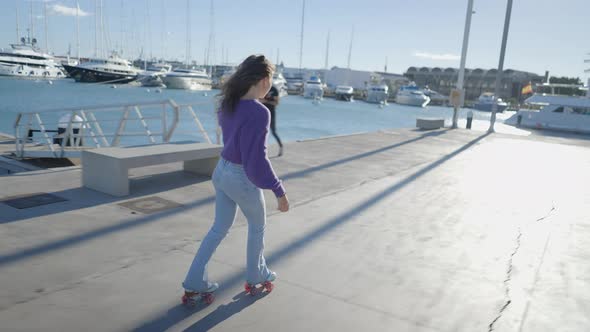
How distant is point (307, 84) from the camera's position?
94.1m

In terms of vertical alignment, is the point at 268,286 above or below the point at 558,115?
below

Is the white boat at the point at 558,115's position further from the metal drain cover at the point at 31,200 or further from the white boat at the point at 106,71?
the white boat at the point at 106,71

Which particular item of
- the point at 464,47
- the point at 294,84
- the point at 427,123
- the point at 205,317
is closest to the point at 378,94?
the point at 294,84

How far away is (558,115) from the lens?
2569cm

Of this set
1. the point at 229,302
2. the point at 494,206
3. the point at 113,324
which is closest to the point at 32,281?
the point at 113,324

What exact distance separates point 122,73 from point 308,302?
9986 cm

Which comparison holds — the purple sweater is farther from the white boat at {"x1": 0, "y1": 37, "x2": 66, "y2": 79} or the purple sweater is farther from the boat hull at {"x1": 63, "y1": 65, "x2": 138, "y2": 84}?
the white boat at {"x1": 0, "y1": 37, "x2": 66, "y2": 79}

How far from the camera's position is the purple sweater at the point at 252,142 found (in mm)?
2777

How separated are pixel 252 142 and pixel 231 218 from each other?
636 mm

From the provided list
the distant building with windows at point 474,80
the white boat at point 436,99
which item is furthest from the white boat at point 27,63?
the distant building with windows at point 474,80

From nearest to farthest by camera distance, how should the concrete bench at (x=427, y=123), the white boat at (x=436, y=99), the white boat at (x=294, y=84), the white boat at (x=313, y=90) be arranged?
the concrete bench at (x=427, y=123), the white boat at (x=313, y=90), the white boat at (x=436, y=99), the white boat at (x=294, y=84)

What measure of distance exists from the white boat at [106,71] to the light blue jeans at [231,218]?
Result: 323 ft

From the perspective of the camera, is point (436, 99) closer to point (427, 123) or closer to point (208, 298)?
point (427, 123)

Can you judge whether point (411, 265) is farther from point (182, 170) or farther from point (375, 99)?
point (375, 99)
